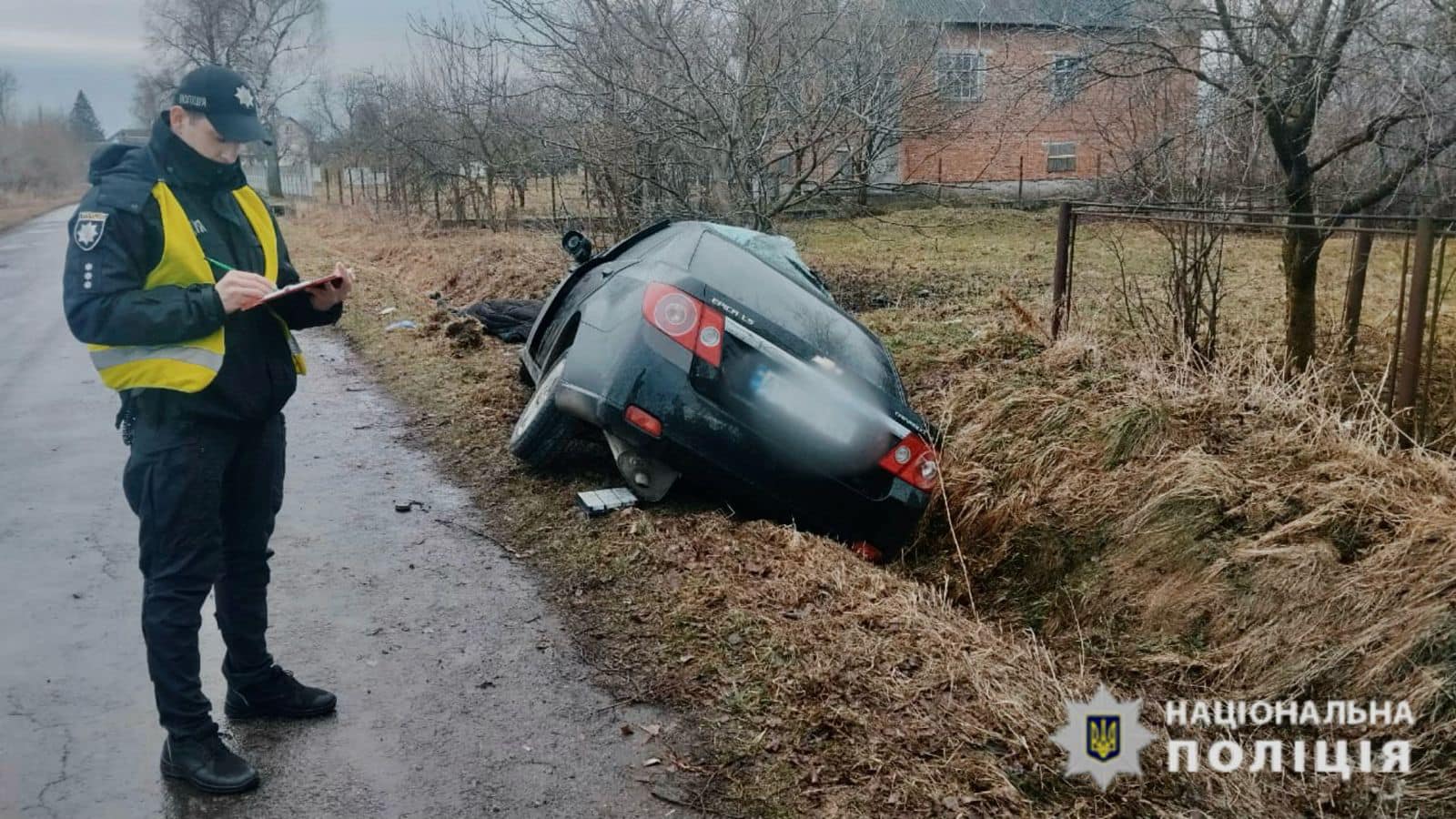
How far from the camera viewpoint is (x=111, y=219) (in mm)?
3066

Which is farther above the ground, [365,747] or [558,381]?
[558,381]

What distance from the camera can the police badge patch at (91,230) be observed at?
305cm

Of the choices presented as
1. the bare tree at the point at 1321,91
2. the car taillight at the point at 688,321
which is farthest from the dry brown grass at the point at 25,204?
the bare tree at the point at 1321,91

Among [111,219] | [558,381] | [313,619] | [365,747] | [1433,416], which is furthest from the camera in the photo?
[1433,416]

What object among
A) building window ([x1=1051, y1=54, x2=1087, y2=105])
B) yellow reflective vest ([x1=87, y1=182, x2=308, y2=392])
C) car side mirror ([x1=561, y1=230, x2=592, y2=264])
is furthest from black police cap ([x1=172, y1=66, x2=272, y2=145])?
building window ([x1=1051, y1=54, x2=1087, y2=105])

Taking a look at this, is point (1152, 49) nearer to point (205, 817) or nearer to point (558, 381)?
point (558, 381)

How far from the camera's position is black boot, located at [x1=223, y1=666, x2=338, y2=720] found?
144 inches

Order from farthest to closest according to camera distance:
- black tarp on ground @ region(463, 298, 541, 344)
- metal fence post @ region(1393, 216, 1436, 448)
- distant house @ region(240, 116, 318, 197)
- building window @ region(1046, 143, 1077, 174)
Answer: distant house @ region(240, 116, 318, 197) → building window @ region(1046, 143, 1077, 174) → black tarp on ground @ region(463, 298, 541, 344) → metal fence post @ region(1393, 216, 1436, 448)

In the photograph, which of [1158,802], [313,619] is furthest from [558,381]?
[1158,802]

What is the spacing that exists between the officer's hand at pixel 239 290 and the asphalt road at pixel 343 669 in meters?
1.42

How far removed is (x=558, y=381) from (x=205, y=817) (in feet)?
8.85

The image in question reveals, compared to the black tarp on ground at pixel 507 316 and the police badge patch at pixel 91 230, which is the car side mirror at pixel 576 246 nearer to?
the black tarp on ground at pixel 507 316

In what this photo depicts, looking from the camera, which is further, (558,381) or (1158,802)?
(558,381)

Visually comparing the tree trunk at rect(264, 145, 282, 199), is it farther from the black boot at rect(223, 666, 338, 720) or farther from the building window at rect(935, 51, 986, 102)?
the black boot at rect(223, 666, 338, 720)
